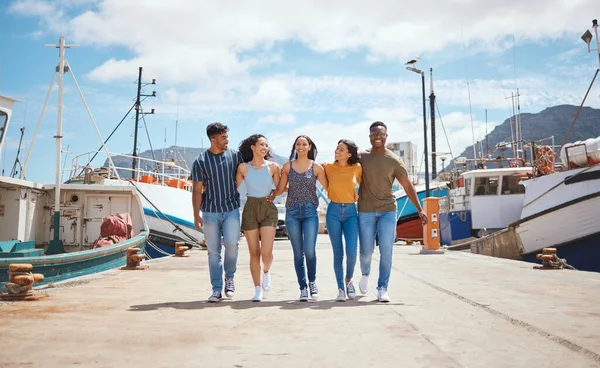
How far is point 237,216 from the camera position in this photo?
16.6 ft

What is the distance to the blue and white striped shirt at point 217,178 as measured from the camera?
495cm

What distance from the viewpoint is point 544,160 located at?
1573cm

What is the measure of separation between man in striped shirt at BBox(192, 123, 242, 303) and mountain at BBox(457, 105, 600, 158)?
167185 mm

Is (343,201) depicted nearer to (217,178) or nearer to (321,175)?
(321,175)

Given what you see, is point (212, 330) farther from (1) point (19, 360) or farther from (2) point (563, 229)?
(2) point (563, 229)

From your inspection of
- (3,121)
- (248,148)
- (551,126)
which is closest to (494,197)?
(248,148)

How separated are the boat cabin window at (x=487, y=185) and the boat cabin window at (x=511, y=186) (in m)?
0.32

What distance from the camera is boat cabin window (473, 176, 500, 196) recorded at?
2044 cm

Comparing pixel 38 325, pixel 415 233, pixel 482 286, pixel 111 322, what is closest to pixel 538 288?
pixel 482 286

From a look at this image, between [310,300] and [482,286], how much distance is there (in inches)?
94.0

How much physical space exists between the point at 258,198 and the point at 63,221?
11548mm

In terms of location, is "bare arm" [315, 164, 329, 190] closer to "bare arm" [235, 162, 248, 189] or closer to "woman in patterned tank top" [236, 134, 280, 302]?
"woman in patterned tank top" [236, 134, 280, 302]

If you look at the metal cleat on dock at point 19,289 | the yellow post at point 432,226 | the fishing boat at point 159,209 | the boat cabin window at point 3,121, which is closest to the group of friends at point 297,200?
the metal cleat on dock at point 19,289

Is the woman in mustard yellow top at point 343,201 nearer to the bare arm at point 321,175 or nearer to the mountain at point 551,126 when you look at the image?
the bare arm at point 321,175
